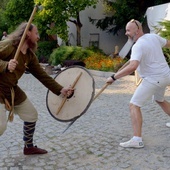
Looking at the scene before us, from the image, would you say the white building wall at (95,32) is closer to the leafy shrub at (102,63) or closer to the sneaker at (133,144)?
the leafy shrub at (102,63)

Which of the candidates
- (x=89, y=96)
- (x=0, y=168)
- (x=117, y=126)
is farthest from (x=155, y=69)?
(x=0, y=168)

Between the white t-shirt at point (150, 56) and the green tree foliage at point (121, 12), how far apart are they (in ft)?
36.9

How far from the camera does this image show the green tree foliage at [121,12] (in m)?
14.9

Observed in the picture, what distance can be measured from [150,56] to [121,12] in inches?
449

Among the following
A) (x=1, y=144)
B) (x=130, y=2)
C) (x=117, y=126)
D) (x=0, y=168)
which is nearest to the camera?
(x=0, y=168)

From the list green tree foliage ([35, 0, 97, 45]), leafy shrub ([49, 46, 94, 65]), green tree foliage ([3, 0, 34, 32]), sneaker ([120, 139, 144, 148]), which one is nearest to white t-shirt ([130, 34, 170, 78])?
sneaker ([120, 139, 144, 148])

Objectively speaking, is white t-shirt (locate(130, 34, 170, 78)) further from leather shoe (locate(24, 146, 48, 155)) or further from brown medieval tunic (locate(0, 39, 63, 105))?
leather shoe (locate(24, 146, 48, 155))

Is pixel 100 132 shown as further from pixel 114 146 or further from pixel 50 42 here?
pixel 50 42

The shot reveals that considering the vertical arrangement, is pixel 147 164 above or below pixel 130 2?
below

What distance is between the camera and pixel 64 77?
4.07m

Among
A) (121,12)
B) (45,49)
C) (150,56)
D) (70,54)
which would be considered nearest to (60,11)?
(70,54)

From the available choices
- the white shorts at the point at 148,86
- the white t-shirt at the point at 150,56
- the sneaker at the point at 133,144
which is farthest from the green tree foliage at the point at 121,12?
the sneaker at the point at 133,144

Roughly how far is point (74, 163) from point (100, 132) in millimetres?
1215

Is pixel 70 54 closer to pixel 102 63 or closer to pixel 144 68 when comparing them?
pixel 102 63
